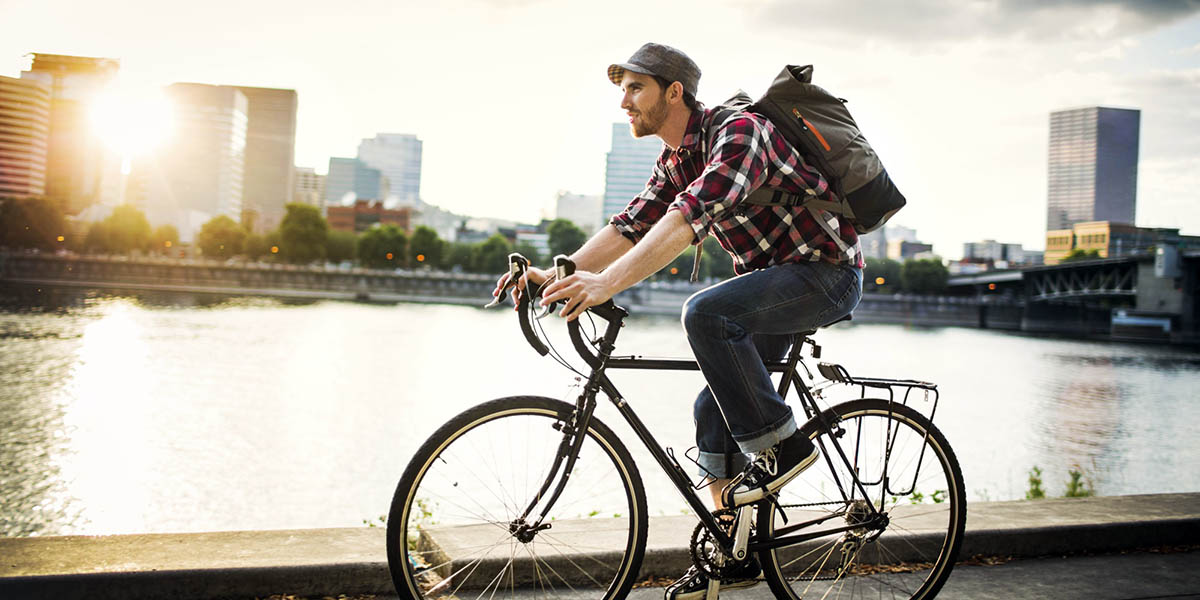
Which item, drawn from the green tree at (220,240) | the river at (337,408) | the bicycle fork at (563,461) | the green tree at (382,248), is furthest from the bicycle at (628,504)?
the green tree at (220,240)

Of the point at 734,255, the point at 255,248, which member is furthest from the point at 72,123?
the point at 255,248

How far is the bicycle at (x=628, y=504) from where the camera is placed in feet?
7.18

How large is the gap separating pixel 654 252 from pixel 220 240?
112 metres

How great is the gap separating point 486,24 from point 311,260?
1418 inches

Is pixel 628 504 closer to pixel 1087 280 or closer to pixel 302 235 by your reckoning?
pixel 1087 280

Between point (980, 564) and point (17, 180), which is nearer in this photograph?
point (980, 564)

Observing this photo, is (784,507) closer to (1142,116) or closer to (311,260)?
(311,260)

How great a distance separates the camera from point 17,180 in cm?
3300

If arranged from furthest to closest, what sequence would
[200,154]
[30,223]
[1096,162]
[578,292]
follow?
[200,154] → [1096,162] → [30,223] → [578,292]

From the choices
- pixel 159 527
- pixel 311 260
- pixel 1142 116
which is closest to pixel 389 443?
pixel 159 527

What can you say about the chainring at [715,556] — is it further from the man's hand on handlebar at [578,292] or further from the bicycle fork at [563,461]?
the man's hand on handlebar at [578,292]

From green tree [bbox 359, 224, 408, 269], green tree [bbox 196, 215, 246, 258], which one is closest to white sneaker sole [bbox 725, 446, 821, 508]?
green tree [bbox 359, 224, 408, 269]

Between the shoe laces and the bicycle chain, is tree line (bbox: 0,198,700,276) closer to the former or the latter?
the bicycle chain

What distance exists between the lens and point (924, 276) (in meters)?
100
